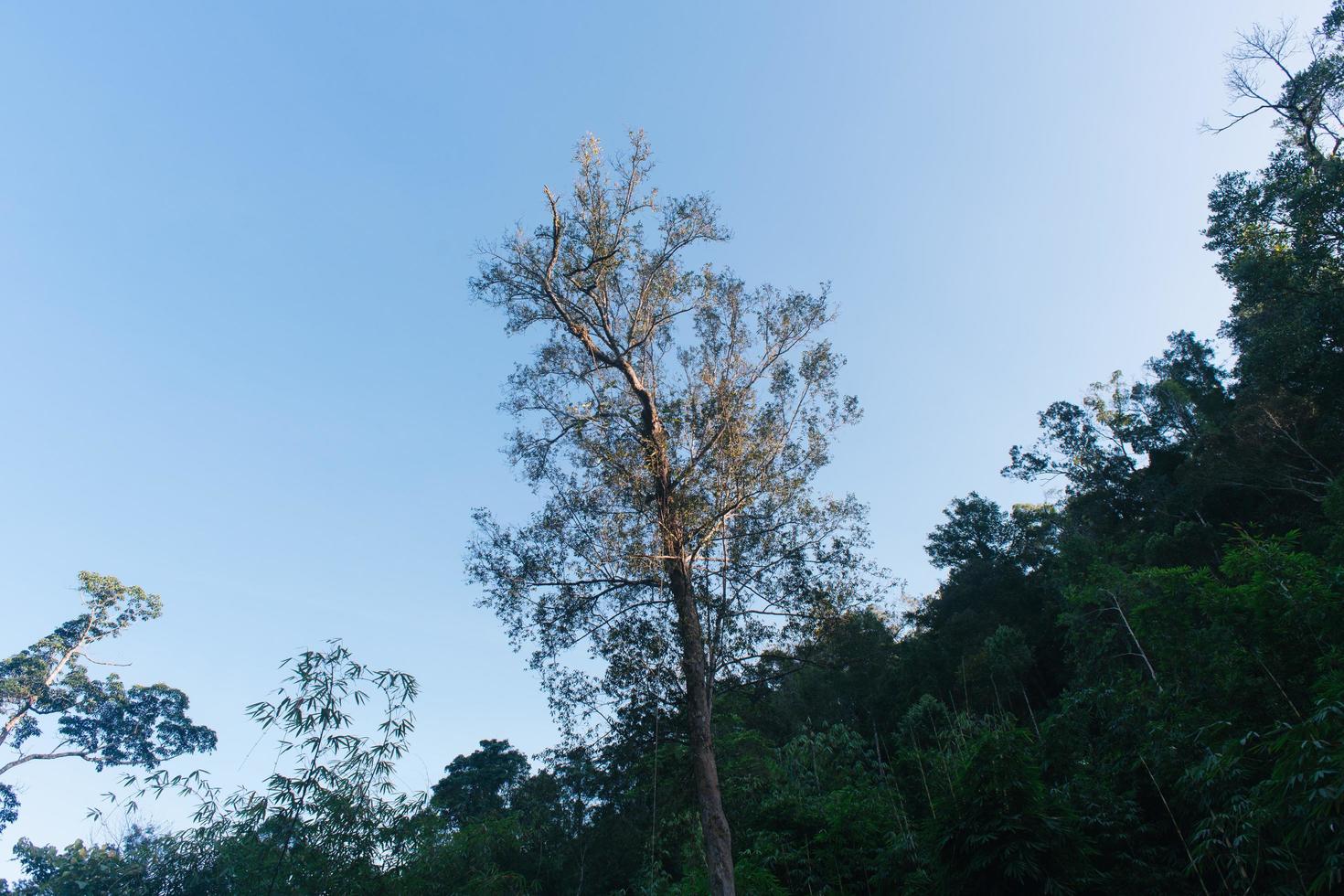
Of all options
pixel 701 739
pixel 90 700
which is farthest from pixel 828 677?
pixel 90 700

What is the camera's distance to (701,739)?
804 cm

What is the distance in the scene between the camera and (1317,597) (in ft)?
Result: 19.3

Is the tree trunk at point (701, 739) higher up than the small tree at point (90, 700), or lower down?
lower down

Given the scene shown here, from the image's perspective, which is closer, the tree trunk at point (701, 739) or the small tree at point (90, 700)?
the tree trunk at point (701, 739)

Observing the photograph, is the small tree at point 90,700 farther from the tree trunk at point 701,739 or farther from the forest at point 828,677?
the tree trunk at point 701,739

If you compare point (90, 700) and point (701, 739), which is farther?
point (90, 700)

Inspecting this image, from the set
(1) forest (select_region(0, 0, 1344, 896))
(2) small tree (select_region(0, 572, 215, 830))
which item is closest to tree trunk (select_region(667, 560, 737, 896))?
(1) forest (select_region(0, 0, 1344, 896))

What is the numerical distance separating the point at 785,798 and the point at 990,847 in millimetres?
4603

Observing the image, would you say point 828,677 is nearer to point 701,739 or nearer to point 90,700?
point 701,739

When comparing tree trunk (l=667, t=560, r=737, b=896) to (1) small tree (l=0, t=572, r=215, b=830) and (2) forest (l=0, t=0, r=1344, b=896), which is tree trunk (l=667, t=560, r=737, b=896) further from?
(1) small tree (l=0, t=572, r=215, b=830)

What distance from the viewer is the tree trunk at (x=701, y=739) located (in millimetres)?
7039

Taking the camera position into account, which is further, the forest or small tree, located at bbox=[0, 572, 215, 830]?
small tree, located at bbox=[0, 572, 215, 830]

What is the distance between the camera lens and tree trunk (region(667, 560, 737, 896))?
704cm

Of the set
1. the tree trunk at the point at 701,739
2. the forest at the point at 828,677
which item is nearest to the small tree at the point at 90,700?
the forest at the point at 828,677
